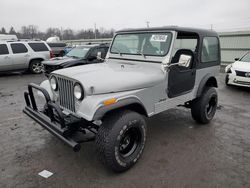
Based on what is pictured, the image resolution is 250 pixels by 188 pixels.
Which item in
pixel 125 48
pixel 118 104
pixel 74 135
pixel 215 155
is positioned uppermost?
pixel 125 48

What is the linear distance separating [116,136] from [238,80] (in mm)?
6925

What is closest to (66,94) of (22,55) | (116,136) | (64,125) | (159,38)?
(64,125)

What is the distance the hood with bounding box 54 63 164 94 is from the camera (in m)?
2.70

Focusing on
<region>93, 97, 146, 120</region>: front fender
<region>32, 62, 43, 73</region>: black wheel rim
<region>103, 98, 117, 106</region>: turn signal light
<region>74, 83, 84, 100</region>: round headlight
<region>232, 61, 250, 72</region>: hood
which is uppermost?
<region>74, 83, 84, 100</region>: round headlight

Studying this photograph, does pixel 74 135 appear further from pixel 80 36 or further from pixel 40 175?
pixel 80 36

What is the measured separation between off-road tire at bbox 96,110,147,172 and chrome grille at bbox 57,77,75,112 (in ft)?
1.76

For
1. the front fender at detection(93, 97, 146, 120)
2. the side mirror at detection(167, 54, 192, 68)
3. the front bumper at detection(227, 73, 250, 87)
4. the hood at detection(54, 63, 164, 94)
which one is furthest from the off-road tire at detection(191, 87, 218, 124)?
the front bumper at detection(227, 73, 250, 87)

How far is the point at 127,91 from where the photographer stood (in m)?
2.88

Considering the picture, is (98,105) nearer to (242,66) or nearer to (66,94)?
(66,94)

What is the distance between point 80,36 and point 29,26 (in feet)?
59.1

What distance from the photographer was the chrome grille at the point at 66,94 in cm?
288

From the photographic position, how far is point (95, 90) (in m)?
2.63

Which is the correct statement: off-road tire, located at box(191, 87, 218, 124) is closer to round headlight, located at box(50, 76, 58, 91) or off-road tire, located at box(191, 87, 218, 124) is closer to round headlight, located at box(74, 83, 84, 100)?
round headlight, located at box(74, 83, 84, 100)

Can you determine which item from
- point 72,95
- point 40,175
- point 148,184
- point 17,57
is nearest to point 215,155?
point 148,184
